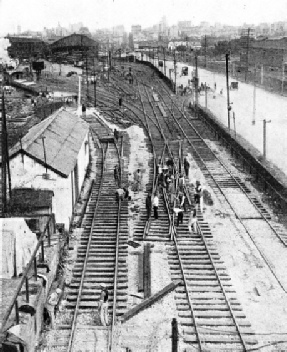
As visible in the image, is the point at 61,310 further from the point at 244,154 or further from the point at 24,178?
the point at 244,154

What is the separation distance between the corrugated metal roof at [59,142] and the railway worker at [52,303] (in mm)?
4494

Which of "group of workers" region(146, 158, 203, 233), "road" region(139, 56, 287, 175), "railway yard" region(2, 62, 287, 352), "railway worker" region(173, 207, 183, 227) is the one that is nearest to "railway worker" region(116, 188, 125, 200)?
"railway yard" region(2, 62, 287, 352)

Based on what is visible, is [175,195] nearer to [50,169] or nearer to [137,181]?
[137,181]

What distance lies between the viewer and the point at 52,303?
36.9ft

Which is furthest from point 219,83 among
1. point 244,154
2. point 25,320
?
point 25,320

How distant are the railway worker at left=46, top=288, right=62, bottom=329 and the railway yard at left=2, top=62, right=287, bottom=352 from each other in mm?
151

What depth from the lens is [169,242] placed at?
15.0 metres

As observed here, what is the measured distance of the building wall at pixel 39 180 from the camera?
15.1 m

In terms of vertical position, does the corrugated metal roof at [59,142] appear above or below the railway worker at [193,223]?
above

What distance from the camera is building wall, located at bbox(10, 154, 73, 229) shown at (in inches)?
593

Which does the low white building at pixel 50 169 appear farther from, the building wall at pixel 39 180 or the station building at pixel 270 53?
the station building at pixel 270 53

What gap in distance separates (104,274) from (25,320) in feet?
12.3

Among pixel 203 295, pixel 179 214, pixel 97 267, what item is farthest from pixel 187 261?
pixel 179 214

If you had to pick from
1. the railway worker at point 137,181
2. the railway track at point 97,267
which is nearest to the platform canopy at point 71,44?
the railway track at point 97,267
